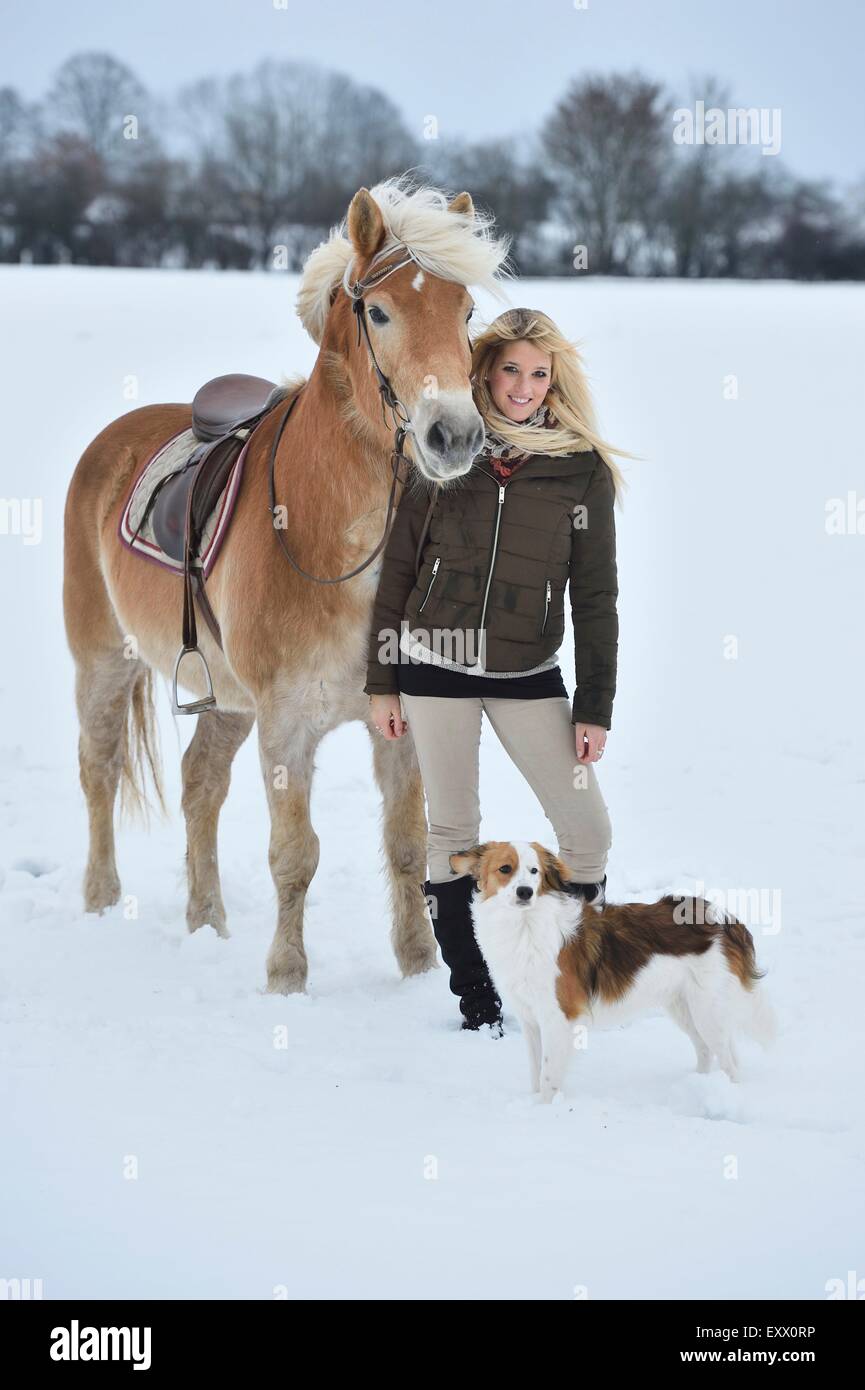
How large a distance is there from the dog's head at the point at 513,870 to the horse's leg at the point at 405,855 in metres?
1.07

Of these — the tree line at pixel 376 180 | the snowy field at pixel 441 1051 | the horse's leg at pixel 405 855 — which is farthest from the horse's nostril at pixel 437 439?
the tree line at pixel 376 180

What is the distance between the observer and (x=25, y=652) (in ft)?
33.7

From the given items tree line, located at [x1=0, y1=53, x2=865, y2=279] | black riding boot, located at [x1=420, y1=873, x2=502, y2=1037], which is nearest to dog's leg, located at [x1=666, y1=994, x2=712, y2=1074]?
black riding boot, located at [x1=420, y1=873, x2=502, y2=1037]

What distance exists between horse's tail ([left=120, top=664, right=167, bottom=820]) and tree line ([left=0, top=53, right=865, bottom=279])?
16.5m

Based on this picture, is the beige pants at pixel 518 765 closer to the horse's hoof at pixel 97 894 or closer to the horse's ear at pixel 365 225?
the horse's ear at pixel 365 225

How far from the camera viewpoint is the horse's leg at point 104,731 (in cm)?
585

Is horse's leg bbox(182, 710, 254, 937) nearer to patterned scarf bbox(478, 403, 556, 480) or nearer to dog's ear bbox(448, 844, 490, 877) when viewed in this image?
dog's ear bbox(448, 844, 490, 877)

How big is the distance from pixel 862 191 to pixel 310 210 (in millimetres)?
9502

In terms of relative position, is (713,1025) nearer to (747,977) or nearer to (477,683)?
(747,977)

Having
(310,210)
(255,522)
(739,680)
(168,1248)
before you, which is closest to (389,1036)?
(168,1248)

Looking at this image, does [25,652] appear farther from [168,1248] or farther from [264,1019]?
[168,1248]

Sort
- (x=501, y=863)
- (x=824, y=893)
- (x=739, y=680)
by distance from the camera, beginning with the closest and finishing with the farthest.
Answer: (x=501, y=863) < (x=824, y=893) < (x=739, y=680)

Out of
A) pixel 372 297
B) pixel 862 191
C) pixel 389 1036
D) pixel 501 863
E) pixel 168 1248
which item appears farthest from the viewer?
pixel 862 191

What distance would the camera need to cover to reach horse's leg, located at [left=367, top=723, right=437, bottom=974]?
4.70 m
